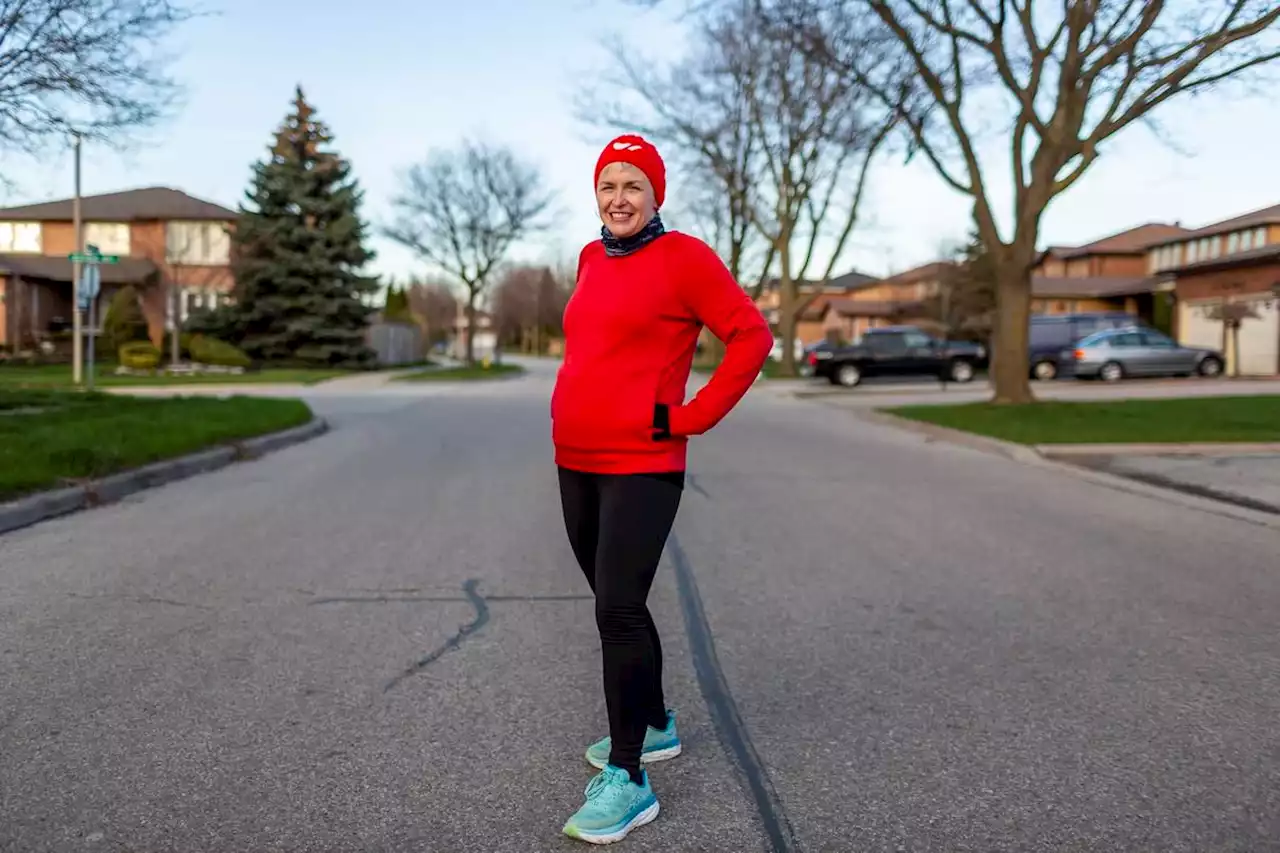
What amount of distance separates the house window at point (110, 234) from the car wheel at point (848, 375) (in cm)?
3134

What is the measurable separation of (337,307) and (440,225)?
9.61 meters

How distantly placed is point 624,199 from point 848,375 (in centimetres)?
3127

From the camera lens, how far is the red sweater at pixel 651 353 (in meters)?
3.11

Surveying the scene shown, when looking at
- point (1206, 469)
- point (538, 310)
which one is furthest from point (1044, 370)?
point (538, 310)

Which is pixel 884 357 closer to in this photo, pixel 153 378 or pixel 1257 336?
pixel 1257 336

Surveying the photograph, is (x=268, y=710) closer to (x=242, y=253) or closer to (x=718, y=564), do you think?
(x=718, y=564)

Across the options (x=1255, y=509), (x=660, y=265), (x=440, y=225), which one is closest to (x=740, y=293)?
(x=660, y=265)

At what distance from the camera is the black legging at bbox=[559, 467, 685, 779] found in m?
3.13

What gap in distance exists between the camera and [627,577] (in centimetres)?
315

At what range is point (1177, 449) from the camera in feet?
43.0

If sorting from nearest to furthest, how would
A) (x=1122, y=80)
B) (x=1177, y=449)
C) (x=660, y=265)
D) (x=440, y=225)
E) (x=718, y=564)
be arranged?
(x=660, y=265), (x=718, y=564), (x=1177, y=449), (x=1122, y=80), (x=440, y=225)

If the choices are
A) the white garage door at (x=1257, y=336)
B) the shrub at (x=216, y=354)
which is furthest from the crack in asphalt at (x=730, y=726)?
the shrub at (x=216, y=354)

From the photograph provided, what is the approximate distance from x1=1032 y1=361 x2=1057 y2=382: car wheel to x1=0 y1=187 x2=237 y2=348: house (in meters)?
28.2

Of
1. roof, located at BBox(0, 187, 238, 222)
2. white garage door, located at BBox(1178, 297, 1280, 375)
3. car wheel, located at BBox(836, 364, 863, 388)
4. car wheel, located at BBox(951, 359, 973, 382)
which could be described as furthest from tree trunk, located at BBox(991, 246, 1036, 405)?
roof, located at BBox(0, 187, 238, 222)
